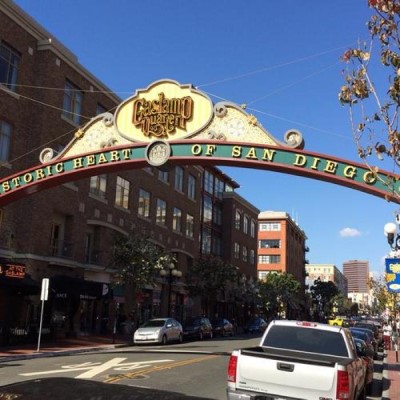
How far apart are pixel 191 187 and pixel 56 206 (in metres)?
24.3

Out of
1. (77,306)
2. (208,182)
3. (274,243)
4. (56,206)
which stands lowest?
(77,306)

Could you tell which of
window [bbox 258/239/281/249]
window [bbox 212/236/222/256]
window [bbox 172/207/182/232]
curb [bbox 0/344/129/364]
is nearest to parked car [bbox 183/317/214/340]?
curb [bbox 0/344/129/364]

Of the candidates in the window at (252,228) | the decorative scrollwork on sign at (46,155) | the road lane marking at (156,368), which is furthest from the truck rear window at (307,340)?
the window at (252,228)

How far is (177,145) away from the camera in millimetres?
20828

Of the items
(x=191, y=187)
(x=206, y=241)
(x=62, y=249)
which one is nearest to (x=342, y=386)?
(x=62, y=249)

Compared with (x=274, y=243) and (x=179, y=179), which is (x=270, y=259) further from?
(x=179, y=179)

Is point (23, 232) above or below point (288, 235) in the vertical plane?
below

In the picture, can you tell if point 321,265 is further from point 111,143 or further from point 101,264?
point 111,143

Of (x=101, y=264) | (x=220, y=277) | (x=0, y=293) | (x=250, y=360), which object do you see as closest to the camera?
(x=250, y=360)

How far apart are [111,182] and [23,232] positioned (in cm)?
1030

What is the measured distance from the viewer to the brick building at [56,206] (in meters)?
28.4

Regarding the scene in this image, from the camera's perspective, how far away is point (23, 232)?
95.7 feet

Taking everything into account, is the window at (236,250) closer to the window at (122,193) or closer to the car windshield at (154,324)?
the window at (122,193)

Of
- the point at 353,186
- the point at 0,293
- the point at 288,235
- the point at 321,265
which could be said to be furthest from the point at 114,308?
the point at 321,265
